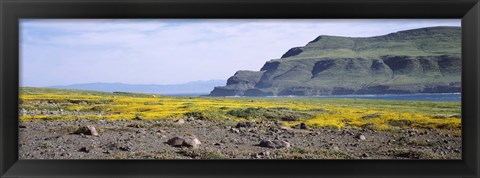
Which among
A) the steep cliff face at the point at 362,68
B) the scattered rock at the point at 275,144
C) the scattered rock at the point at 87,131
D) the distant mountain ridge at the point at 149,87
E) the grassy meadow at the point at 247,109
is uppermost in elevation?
the steep cliff face at the point at 362,68

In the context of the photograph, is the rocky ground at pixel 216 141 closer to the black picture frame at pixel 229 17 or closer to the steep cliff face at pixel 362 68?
the steep cliff face at pixel 362 68

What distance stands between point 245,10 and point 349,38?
1.73 meters

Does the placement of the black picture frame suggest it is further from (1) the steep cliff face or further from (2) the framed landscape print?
(1) the steep cliff face

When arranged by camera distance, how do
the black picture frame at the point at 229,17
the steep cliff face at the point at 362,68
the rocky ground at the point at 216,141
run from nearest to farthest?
the black picture frame at the point at 229,17
the rocky ground at the point at 216,141
the steep cliff face at the point at 362,68

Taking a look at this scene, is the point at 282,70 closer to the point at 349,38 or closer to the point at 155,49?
the point at 349,38

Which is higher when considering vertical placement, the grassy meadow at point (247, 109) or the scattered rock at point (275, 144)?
the grassy meadow at point (247, 109)

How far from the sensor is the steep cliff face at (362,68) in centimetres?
391

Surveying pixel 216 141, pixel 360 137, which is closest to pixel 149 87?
pixel 216 141

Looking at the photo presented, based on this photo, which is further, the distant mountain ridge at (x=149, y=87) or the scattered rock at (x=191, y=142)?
the distant mountain ridge at (x=149, y=87)

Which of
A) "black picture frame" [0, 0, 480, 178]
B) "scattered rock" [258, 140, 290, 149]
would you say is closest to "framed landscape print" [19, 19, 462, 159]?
"scattered rock" [258, 140, 290, 149]

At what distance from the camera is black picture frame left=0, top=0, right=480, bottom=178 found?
2.52 meters

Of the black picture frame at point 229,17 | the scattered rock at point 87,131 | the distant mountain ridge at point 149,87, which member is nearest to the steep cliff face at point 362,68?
the distant mountain ridge at point 149,87

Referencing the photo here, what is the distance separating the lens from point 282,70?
4105 millimetres

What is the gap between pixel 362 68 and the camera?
14.3ft
